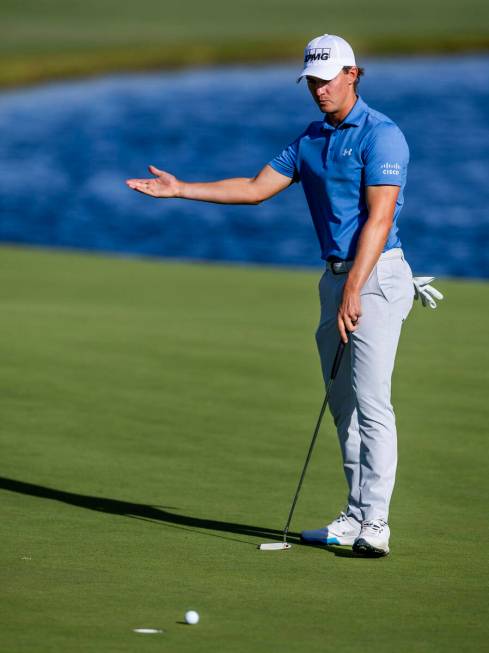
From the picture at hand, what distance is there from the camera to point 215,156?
34125mm

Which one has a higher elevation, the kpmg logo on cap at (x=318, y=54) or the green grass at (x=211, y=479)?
the kpmg logo on cap at (x=318, y=54)

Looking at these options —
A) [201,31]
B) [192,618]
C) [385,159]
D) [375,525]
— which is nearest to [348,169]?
[385,159]

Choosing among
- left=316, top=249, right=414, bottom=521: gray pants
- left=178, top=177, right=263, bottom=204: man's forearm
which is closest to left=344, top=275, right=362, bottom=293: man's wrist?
left=316, top=249, right=414, bottom=521: gray pants

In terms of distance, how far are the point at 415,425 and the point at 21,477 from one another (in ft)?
7.84

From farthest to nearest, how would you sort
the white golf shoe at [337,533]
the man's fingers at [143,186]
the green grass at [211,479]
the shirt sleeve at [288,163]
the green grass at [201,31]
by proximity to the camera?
the green grass at [201,31], the man's fingers at [143,186], the shirt sleeve at [288,163], the white golf shoe at [337,533], the green grass at [211,479]

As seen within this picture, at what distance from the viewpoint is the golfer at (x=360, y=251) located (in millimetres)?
5496

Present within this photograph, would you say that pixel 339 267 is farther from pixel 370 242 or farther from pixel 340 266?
pixel 370 242

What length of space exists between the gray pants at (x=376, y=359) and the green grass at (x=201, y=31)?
3332 centimetres

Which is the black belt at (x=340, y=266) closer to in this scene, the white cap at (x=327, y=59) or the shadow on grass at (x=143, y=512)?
the white cap at (x=327, y=59)

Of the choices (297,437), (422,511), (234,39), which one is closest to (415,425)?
(297,437)

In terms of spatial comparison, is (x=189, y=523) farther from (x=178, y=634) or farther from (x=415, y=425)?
(x=415, y=425)

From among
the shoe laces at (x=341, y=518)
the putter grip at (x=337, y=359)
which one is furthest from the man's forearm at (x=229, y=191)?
the shoe laces at (x=341, y=518)

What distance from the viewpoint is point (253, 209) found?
95.3 ft

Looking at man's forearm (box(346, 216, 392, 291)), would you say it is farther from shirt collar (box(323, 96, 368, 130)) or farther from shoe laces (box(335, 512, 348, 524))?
shoe laces (box(335, 512, 348, 524))
